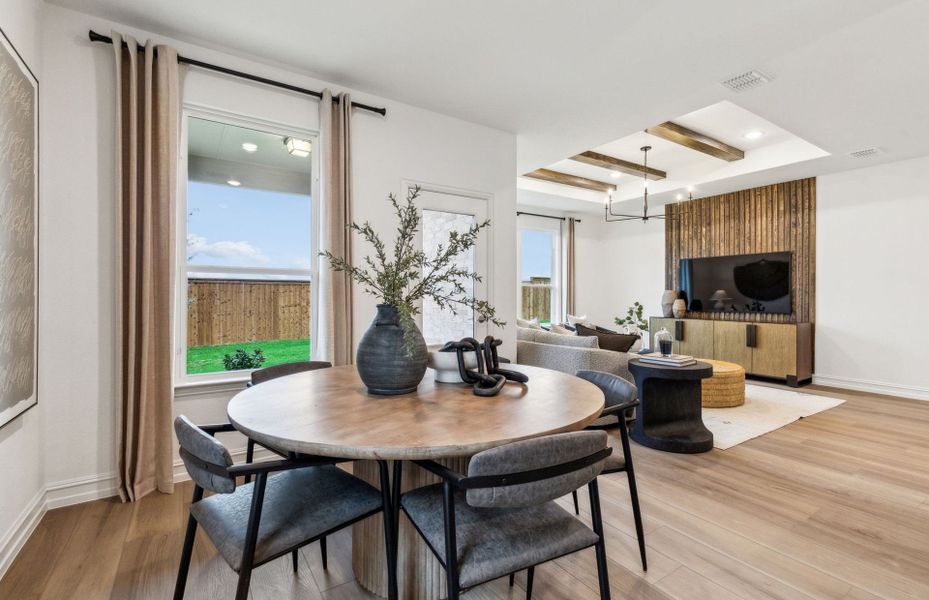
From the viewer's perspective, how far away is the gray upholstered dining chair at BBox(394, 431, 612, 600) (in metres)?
1.07

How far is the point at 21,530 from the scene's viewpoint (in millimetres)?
1989

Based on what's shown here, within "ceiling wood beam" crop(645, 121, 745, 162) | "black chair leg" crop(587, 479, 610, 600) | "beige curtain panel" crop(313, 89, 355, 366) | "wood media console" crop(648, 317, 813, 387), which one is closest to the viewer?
"black chair leg" crop(587, 479, 610, 600)

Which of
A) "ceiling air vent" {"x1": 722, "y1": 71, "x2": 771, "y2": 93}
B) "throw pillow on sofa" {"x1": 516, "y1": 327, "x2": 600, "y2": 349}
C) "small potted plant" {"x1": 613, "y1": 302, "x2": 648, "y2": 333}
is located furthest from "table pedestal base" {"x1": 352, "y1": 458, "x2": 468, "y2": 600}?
"small potted plant" {"x1": 613, "y1": 302, "x2": 648, "y2": 333}

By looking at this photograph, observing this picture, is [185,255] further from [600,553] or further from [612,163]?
[612,163]

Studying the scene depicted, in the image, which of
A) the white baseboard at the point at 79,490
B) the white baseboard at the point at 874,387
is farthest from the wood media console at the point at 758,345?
the white baseboard at the point at 79,490

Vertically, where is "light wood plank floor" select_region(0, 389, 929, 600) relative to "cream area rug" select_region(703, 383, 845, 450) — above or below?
below

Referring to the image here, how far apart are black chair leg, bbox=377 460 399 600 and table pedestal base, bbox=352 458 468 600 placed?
0.21 meters

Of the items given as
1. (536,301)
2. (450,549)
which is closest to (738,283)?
(536,301)

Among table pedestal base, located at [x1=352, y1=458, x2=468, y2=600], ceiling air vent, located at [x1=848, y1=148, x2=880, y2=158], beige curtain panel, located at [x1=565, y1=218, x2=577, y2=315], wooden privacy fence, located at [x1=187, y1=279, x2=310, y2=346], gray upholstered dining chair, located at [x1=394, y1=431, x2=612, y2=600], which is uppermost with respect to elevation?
ceiling air vent, located at [x1=848, y1=148, x2=880, y2=158]

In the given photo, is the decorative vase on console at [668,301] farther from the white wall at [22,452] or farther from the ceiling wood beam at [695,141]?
the white wall at [22,452]

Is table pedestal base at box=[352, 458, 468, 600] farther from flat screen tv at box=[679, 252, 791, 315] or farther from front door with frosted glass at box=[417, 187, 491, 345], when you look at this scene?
flat screen tv at box=[679, 252, 791, 315]

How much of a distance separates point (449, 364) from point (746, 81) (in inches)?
122

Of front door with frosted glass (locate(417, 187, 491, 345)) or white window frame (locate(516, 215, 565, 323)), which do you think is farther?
white window frame (locate(516, 215, 565, 323))

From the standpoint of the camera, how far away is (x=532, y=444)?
109cm
